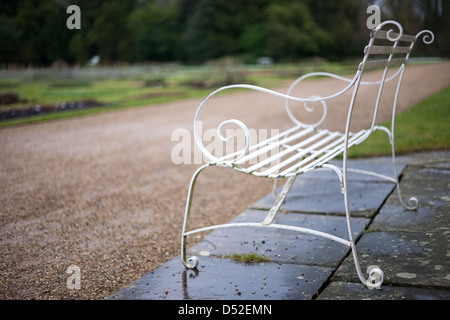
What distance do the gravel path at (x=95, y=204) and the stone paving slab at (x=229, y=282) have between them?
9.5 inches

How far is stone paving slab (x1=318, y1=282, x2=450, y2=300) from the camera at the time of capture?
6.75ft

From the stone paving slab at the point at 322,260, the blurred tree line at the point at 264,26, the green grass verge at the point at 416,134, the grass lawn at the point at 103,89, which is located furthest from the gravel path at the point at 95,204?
the blurred tree line at the point at 264,26

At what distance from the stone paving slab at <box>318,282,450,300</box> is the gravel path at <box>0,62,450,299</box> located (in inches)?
A: 45.1

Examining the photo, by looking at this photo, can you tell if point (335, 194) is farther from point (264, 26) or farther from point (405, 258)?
point (264, 26)

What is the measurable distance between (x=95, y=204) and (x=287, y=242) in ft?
6.96

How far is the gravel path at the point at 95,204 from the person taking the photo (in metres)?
2.77

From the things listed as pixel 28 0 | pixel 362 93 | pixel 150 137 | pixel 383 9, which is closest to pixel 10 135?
pixel 150 137

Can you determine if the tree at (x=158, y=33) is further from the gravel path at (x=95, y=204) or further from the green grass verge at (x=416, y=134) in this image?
the green grass verge at (x=416, y=134)

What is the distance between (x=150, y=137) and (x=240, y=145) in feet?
6.37

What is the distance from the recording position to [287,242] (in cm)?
293

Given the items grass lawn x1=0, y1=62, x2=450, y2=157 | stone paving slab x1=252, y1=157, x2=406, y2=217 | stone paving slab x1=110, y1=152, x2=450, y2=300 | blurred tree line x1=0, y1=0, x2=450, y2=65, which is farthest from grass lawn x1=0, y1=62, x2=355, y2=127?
stone paving slab x1=110, y1=152, x2=450, y2=300

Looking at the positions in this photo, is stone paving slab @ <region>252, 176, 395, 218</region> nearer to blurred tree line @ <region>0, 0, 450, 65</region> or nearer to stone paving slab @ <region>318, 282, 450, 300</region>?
stone paving slab @ <region>318, 282, 450, 300</region>
